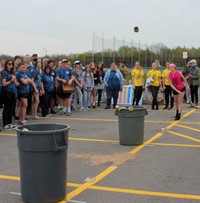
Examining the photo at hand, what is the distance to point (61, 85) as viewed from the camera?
535 inches

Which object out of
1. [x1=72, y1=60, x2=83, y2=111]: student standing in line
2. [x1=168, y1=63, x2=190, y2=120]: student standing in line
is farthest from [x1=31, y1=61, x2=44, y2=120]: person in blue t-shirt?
[x1=168, y1=63, x2=190, y2=120]: student standing in line

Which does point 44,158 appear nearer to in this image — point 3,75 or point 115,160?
point 115,160

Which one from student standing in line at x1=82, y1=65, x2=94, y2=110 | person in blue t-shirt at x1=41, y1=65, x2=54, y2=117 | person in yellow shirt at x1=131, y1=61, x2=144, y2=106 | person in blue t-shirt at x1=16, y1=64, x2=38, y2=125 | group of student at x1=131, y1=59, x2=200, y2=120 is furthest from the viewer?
person in yellow shirt at x1=131, y1=61, x2=144, y2=106

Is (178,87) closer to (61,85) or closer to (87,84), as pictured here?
(61,85)

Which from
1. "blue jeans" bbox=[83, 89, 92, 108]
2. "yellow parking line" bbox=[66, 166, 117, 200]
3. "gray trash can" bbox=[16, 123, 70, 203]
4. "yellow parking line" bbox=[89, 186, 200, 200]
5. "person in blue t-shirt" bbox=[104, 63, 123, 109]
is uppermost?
"person in blue t-shirt" bbox=[104, 63, 123, 109]

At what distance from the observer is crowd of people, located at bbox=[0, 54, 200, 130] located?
419 inches

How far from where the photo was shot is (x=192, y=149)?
809 centimetres

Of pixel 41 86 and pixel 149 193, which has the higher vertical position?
pixel 41 86

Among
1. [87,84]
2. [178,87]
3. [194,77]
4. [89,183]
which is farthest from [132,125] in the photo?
[194,77]

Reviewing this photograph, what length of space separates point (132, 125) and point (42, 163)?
3825 millimetres

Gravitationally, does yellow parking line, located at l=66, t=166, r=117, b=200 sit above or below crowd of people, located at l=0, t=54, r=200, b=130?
below

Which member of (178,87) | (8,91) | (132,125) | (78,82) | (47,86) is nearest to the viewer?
(132,125)

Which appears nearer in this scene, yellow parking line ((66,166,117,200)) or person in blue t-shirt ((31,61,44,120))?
yellow parking line ((66,166,117,200))

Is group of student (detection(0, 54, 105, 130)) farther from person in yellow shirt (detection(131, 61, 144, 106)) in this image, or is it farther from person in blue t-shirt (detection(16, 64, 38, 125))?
person in yellow shirt (detection(131, 61, 144, 106))
